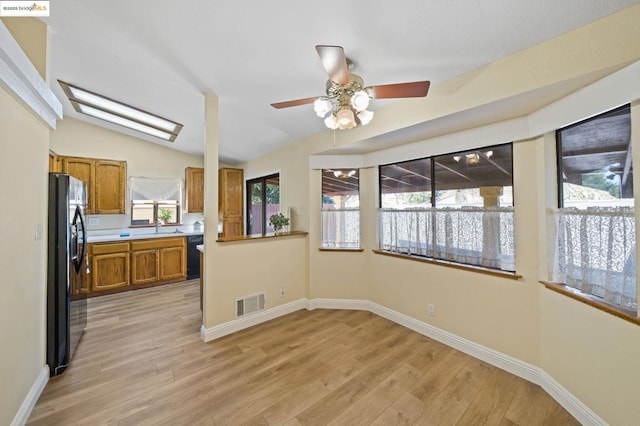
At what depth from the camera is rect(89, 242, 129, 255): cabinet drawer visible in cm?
392

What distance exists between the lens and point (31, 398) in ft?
5.65

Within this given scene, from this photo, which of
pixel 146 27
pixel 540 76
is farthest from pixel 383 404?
pixel 146 27

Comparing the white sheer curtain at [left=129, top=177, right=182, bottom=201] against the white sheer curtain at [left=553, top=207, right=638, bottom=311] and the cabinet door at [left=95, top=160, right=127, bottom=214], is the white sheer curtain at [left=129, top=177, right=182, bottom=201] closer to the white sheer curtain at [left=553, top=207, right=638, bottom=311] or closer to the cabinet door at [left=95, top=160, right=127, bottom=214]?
the cabinet door at [left=95, top=160, right=127, bottom=214]

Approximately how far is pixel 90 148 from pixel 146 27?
384cm

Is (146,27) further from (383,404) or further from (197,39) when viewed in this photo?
(383,404)

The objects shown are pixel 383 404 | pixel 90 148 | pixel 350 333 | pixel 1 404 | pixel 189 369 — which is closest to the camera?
pixel 1 404

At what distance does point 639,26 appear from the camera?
127cm

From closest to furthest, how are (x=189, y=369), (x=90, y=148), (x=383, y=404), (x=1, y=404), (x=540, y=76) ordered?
(x=1, y=404)
(x=540, y=76)
(x=383, y=404)
(x=189, y=369)
(x=90, y=148)

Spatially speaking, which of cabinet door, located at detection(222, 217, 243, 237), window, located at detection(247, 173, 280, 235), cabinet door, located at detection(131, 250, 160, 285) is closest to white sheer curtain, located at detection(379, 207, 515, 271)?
window, located at detection(247, 173, 280, 235)

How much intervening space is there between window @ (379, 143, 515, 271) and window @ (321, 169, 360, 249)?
37 centimetres

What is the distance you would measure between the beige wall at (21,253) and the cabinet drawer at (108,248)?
2.31 metres

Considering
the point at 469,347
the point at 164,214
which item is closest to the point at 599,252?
the point at 469,347

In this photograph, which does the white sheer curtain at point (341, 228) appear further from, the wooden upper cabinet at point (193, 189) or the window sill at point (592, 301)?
the wooden upper cabinet at point (193, 189)

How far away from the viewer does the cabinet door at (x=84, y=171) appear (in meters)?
4.10
